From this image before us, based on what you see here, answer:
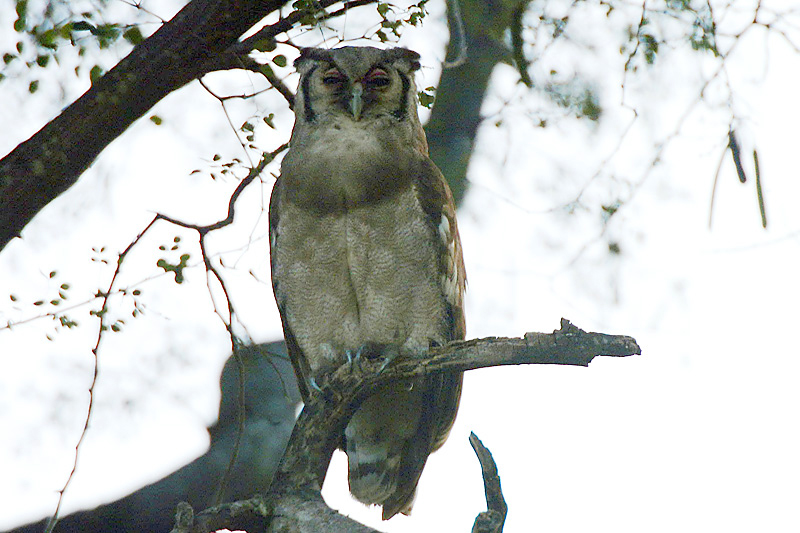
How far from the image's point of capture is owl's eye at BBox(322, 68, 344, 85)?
10.9ft

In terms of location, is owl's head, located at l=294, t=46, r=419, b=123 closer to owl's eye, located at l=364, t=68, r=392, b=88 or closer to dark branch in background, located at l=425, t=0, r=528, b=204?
owl's eye, located at l=364, t=68, r=392, b=88

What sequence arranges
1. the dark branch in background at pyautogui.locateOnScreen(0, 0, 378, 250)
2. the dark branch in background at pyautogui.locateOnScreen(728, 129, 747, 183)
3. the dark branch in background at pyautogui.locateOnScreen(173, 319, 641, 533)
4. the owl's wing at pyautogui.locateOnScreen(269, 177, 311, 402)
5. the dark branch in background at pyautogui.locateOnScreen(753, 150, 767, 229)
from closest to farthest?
the dark branch in background at pyautogui.locateOnScreen(753, 150, 767, 229) → the dark branch in background at pyautogui.locateOnScreen(173, 319, 641, 533) → the dark branch in background at pyautogui.locateOnScreen(728, 129, 747, 183) → the dark branch in background at pyautogui.locateOnScreen(0, 0, 378, 250) → the owl's wing at pyautogui.locateOnScreen(269, 177, 311, 402)

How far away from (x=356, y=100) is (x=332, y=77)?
7.3 inches

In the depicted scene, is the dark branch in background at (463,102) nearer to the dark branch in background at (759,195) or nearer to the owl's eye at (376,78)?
the owl's eye at (376,78)

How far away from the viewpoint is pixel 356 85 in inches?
129

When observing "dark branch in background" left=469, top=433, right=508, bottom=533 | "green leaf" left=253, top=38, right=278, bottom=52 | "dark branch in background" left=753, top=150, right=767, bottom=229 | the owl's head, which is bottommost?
"dark branch in background" left=469, top=433, right=508, bottom=533

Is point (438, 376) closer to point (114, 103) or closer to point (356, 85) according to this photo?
point (356, 85)

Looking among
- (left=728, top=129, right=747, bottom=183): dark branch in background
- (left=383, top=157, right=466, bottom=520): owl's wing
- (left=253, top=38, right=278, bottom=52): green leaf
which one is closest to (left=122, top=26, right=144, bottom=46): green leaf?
(left=253, top=38, right=278, bottom=52): green leaf

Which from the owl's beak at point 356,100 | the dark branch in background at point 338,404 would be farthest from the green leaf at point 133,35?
the dark branch in background at point 338,404

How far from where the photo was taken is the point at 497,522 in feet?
6.06

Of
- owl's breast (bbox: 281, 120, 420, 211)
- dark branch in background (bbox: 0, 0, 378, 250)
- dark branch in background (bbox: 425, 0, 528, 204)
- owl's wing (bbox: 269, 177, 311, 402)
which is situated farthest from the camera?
dark branch in background (bbox: 425, 0, 528, 204)

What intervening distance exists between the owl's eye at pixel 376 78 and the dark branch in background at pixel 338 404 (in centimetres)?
123

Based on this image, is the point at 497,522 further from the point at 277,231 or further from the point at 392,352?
the point at 277,231

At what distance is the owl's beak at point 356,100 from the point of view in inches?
127
